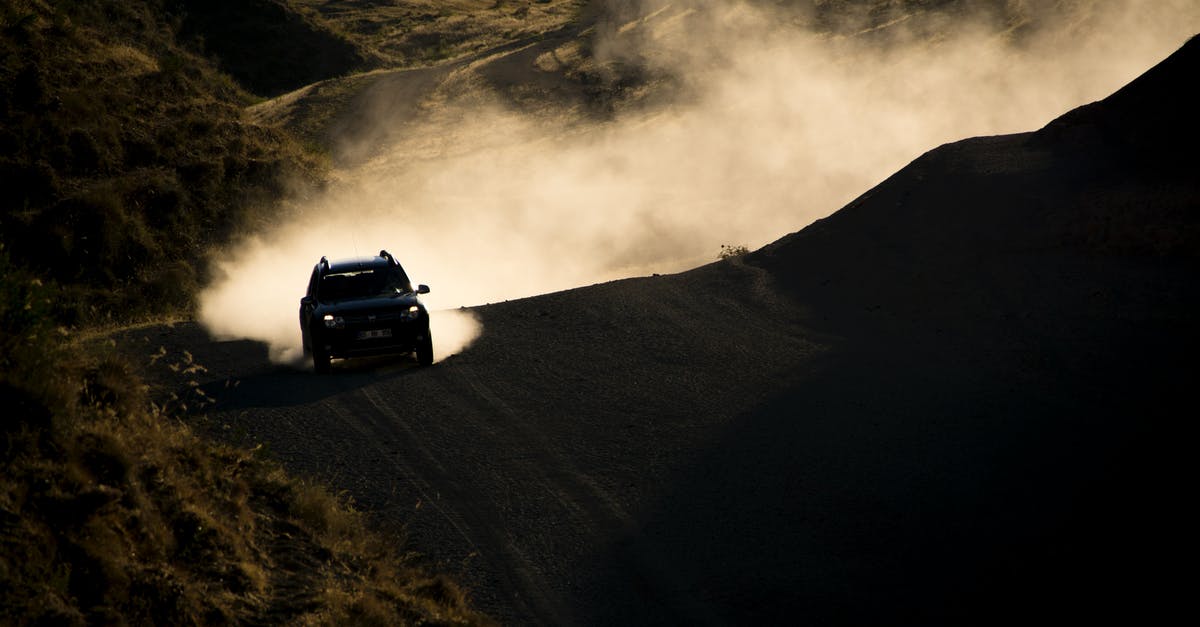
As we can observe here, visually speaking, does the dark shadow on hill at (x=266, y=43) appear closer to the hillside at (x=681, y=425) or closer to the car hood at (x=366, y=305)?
the hillside at (x=681, y=425)

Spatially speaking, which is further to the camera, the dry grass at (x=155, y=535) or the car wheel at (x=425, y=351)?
the car wheel at (x=425, y=351)

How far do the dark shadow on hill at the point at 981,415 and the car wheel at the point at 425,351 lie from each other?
5496 mm

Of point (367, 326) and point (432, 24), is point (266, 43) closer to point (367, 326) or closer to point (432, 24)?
point (432, 24)

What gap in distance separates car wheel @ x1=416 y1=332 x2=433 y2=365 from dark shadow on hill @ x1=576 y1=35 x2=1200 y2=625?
5496 mm

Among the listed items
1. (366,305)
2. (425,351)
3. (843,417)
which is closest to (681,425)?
(843,417)

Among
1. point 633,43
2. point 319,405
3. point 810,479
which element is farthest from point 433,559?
point 633,43

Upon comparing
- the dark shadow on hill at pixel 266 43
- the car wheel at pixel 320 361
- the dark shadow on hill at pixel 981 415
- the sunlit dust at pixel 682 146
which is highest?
the dark shadow on hill at pixel 266 43

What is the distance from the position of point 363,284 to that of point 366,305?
3.41 ft

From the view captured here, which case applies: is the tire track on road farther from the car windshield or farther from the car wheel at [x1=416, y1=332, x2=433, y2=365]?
the car windshield

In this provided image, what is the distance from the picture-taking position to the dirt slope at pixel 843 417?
1081cm

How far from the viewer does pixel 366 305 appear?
18.6 m

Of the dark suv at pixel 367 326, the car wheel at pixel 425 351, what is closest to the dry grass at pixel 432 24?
the dark suv at pixel 367 326

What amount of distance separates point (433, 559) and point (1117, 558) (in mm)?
6089

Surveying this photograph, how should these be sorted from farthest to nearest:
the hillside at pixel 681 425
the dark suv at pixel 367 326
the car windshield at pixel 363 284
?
the car windshield at pixel 363 284
the dark suv at pixel 367 326
the hillside at pixel 681 425
